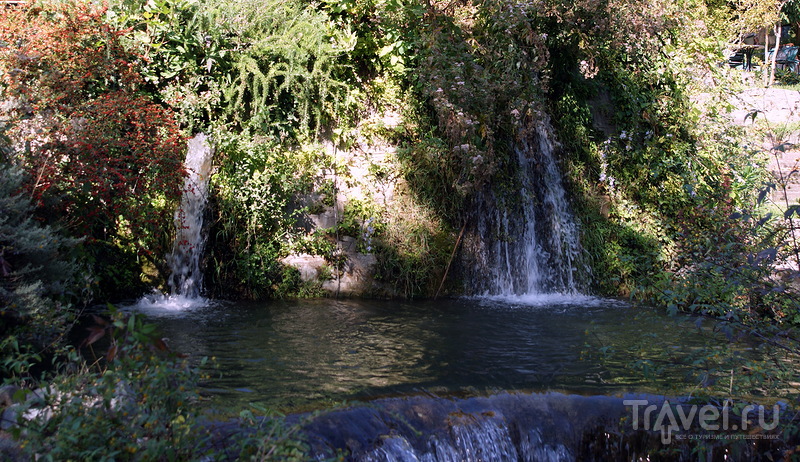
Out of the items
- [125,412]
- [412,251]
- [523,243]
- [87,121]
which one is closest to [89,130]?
[87,121]

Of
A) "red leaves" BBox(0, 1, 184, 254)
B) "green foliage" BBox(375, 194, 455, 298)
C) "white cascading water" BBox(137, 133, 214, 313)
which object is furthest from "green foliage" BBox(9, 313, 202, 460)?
"green foliage" BBox(375, 194, 455, 298)

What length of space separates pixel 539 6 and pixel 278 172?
4457 mm

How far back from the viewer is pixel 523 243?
29.6 ft

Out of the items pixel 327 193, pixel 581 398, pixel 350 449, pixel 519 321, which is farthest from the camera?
pixel 327 193

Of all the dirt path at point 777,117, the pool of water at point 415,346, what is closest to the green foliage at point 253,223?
the pool of water at point 415,346

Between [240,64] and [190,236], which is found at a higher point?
[240,64]

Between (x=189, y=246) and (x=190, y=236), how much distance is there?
13 centimetres

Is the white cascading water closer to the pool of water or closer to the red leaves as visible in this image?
the red leaves

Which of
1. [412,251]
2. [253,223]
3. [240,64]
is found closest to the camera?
[253,223]

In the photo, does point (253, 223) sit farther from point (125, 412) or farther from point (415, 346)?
point (125, 412)

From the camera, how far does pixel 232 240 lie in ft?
27.2

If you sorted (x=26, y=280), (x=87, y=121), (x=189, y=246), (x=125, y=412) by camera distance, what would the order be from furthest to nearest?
(x=189, y=246) → (x=87, y=121) → (x=26, y=280) → (x=125, y=412)

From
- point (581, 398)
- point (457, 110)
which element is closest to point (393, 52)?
point (457, 110)

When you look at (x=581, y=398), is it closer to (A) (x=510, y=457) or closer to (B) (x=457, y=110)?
(A) (x=510, y=457)
